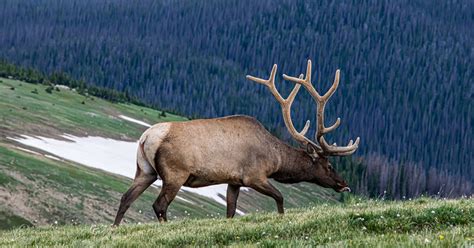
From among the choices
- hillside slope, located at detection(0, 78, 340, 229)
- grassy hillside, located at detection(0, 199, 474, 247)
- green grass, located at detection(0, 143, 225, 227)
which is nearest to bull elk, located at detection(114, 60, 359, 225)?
grassy hillside, located at detection(0, 199, 474, 247)

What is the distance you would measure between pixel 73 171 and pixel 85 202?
6995 millimetres

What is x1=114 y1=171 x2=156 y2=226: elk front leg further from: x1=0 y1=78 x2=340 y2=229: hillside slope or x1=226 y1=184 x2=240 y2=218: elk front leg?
x1=0 y1=78 x2=340 y2=229: hillside slope

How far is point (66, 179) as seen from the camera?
38594 millimetres

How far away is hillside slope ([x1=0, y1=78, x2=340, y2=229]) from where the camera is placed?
32406mm

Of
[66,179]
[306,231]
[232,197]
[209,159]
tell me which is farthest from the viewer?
[66,179]

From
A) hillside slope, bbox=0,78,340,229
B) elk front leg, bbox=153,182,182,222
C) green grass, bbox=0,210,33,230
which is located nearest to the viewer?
elk front leg, bbox=153,182,182,222

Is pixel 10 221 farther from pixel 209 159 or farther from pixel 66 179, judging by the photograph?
pixel 209 159

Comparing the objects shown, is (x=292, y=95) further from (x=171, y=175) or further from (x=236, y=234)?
(x=236, y=234)

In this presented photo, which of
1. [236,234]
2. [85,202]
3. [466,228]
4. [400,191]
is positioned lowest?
[400,191]

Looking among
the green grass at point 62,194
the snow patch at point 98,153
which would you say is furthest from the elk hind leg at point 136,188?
the snow patch at point 98,153

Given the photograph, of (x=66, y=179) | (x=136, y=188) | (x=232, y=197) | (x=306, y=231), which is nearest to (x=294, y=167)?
(x=232, y=197)

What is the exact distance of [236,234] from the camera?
1180 centimetres

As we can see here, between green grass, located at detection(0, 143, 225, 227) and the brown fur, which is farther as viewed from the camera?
green grass, located at detection(0, 143, 225, 227)

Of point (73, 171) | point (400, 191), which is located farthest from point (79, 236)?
point (400, 191)
